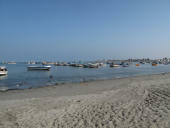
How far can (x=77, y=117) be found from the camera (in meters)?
5.92

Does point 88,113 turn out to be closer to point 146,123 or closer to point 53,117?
point 53,117

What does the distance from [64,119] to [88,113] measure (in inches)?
45.6

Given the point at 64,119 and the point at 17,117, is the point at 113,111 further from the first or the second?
the point at 17,117

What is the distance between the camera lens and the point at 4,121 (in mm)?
5422

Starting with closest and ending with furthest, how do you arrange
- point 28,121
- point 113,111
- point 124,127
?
1. point 124,127
2. point 28,121
3. point 113,111

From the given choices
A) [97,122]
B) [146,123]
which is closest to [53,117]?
[97,122]

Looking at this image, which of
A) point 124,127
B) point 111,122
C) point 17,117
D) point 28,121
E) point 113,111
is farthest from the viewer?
point 113,111

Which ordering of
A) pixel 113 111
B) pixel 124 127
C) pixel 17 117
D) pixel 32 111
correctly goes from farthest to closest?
pixel 32 111 → pixel 113 111 → pixel 17 117 → pixel 124 127

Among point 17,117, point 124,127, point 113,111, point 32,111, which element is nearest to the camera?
point 124,127

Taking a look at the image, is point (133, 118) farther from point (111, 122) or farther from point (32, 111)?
point (32, 111)

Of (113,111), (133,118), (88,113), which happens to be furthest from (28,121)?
(133,118)

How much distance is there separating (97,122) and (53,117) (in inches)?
75.1

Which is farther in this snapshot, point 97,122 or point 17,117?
point 17,117

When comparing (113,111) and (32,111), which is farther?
(32,111)
